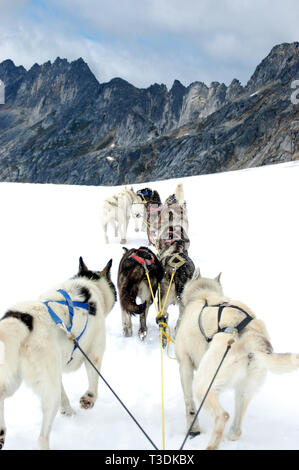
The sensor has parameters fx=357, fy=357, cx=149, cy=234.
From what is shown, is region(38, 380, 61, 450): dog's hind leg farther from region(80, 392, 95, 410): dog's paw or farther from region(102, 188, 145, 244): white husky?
region(102, 188, 145, 244): white husky

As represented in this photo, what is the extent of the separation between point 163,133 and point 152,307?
559 ft

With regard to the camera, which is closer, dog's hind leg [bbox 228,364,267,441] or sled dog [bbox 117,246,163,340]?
dog's hind leg [bbox 228,364,267,441]

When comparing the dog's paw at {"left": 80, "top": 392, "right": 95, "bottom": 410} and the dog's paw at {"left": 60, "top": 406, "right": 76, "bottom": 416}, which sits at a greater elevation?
the dog's paw at {"left": 80, "top": 392, "right": 95, "bottom": 410}

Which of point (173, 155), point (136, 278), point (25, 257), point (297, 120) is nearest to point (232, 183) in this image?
point (25, 257)

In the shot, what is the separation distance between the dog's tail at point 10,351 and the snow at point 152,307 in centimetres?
77

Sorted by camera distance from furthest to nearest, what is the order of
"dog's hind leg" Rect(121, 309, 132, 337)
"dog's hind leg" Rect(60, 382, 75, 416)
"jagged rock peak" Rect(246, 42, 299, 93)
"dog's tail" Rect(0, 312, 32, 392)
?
1. "jagged rock peak" Rect(246, 42, 299, 93)
2. "dog's hind leg" Rect(121, 309, 132, 337)
3. "dog's hind leg" Rect(60, 382, 75, 416)
4. "dog's tail" Rect(0, 312, 32, 392)

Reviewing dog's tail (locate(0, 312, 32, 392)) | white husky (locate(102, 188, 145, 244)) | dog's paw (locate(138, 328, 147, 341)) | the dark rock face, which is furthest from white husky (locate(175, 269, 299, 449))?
the dark rock face

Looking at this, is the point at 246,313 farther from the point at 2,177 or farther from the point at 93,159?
the point at 2,177

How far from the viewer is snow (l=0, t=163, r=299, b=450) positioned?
2996mm

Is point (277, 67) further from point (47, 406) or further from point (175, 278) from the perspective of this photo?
point (47, 406)

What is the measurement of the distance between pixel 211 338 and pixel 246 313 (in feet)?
1.11

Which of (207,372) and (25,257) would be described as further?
(25,257)

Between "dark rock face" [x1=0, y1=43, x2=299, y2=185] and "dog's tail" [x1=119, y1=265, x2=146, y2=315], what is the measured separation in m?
75.3

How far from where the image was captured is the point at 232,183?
21281mm
